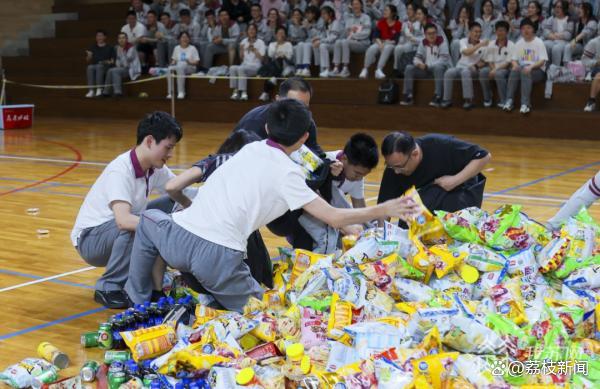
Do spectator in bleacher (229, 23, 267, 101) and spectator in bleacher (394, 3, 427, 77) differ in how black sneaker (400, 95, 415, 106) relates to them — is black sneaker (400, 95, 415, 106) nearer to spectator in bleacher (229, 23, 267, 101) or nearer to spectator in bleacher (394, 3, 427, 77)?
spectator in bleacher (394, 3, 427, 77)

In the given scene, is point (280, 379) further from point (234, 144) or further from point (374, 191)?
point (374, 191)

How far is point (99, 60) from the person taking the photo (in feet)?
55.0

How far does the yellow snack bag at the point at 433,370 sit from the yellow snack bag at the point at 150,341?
1123mm

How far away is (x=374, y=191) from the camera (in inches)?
310

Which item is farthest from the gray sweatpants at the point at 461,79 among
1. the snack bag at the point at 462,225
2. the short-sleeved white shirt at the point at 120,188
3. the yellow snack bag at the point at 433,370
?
the yellow snack bag at the point at 433,370

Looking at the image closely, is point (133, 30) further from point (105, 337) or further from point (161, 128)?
point (105, 337)

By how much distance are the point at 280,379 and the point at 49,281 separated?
7.42ft

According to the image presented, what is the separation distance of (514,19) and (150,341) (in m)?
10.8

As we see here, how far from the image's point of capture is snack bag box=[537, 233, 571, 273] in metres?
4.11

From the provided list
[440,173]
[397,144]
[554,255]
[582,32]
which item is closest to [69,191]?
[440,173]

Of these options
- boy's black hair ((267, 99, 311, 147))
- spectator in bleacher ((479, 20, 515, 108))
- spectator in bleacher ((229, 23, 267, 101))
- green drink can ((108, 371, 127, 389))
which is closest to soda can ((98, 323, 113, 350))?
green drink can ((108, 371, 127, 389))

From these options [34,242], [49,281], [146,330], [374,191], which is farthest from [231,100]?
[146,330]

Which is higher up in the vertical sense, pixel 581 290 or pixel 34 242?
pixel 581 290

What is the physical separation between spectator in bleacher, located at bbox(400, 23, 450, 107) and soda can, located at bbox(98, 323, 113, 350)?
10143mm
